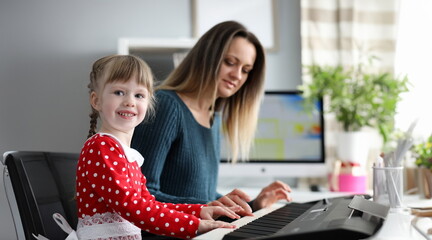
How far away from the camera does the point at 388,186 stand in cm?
126

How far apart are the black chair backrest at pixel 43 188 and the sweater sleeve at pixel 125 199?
0.16 meters

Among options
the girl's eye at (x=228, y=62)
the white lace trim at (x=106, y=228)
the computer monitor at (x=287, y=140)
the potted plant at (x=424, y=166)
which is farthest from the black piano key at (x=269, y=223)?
the computer monitor at (x=287, y=140)

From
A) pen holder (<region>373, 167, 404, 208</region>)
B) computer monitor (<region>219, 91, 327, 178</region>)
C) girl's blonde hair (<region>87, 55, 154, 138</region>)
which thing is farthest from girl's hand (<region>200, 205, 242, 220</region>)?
computer monitor (<region>219, 91, 327, 178</region>)

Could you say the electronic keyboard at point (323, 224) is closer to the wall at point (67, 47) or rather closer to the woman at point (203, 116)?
the woman at point (203, 116)

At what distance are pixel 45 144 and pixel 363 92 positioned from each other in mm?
1425

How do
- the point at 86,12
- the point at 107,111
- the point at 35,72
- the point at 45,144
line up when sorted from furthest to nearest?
the point at 86,12 < the point at 35,72 < the point at 45,144 < the point at 107,111

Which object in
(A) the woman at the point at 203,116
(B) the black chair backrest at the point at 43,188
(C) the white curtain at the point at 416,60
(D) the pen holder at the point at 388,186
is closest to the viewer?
(B) the black chair backrest at the point at 43,188

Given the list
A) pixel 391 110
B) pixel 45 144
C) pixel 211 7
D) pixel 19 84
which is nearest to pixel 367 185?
pixel 391 110

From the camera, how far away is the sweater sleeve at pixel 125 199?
33.9 inches

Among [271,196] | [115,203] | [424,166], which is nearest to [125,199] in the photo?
[115,203]

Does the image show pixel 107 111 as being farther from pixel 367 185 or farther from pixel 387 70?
pixel 387 70

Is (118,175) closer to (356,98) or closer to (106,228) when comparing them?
(106,228)

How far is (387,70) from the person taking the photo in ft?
9.16

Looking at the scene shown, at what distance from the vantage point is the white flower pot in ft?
8.16
